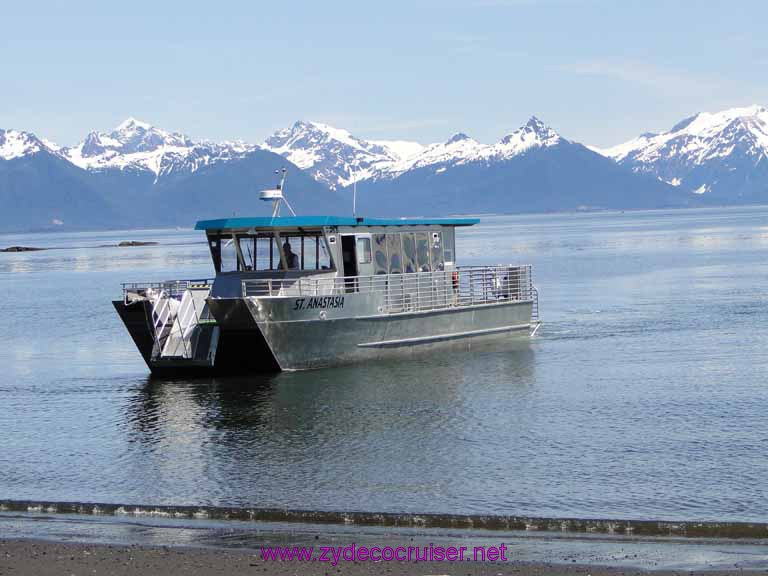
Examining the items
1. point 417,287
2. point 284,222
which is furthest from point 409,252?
point 284,222

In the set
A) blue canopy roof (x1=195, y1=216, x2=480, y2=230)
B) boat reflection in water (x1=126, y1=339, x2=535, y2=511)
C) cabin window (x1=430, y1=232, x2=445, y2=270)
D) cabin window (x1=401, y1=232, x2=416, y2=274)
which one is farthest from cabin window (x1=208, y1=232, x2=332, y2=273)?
cabin window (x1=430, y1=232, x2=445, y2=270)

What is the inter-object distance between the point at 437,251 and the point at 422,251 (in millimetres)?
869

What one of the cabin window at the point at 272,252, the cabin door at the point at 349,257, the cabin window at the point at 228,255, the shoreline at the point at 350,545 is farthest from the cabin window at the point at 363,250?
the shoreline at the point at 350,545

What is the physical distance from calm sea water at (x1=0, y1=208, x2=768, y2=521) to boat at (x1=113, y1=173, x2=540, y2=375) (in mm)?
811

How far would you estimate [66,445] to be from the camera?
23.4 meters

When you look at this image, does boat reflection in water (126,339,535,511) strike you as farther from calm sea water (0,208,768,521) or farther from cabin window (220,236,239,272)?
cabin window (220,236,239,272)

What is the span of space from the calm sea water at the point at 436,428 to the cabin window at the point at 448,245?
3.11 meters

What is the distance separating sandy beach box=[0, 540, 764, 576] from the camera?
45.8ft

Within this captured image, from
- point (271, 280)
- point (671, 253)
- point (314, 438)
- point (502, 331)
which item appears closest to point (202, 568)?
point (314, 438)

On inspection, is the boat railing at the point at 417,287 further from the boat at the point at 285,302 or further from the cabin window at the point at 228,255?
the cabin window at the point at 228,255

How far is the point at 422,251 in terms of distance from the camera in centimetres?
3553

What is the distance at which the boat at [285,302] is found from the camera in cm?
3077

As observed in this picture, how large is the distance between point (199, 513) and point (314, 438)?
610 centimetres

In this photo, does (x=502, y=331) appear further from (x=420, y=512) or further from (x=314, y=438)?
(x=420, y=512)
